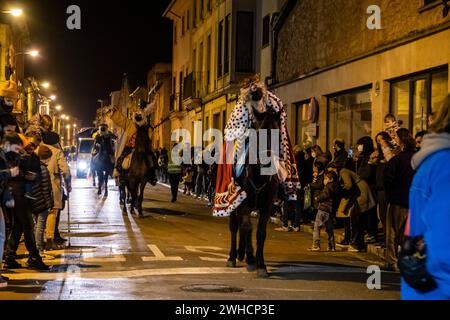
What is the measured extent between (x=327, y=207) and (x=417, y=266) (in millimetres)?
9925

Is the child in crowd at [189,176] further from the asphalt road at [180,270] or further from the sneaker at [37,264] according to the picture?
the sneaker at [37,264]

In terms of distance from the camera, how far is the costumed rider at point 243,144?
400 inches

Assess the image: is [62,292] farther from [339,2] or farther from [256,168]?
[339,2]

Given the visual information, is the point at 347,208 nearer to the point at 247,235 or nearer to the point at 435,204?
the point at 247,235

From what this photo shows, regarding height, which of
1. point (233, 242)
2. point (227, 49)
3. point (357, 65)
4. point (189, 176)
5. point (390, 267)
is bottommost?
point (390, 267)

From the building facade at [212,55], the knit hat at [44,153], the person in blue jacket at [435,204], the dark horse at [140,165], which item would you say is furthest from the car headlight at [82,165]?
the person in blue jacket at [435,204]

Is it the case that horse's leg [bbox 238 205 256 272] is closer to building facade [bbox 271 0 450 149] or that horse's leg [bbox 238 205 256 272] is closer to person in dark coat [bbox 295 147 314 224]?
building facade [bbox 271 0 450 149]

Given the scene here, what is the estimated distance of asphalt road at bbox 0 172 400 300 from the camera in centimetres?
872

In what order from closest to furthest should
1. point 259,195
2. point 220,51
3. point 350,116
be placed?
point 259,195, point 350,116, point 220,51

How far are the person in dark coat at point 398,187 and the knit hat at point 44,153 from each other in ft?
17.6

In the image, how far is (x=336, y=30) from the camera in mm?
21453

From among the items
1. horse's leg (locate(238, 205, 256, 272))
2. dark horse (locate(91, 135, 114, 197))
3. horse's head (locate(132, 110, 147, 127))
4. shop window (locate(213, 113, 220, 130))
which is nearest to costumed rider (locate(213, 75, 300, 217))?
horse's leg (locate(238, 205, 256, 272))

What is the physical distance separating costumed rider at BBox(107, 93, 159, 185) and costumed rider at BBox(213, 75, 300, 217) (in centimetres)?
954

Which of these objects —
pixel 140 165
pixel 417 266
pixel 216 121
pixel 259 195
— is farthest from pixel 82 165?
pixel 417 266
